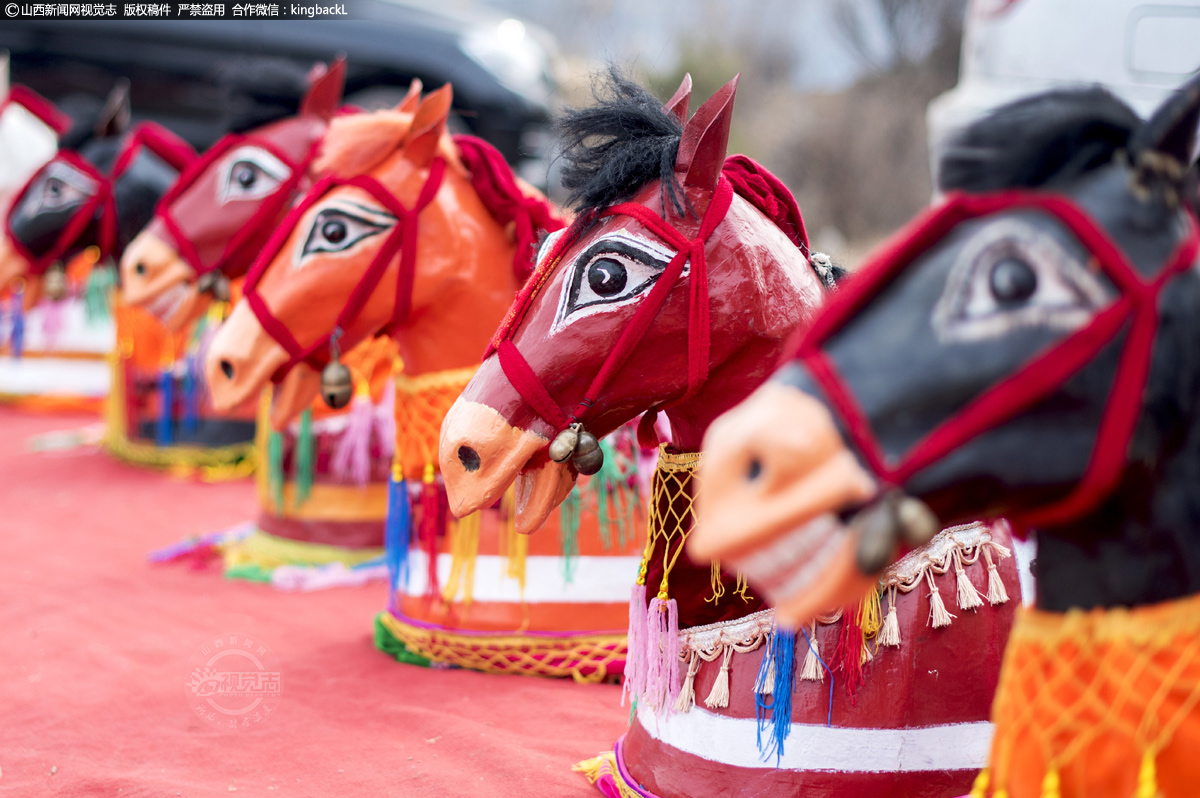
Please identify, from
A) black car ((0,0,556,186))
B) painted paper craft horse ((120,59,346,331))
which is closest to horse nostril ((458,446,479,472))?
painted paper craft horse ((120,59,346,331))

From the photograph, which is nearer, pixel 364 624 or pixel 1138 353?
pixel 1138 353

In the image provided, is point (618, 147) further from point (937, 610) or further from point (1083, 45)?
point (1083, 45)

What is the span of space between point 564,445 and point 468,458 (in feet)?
0.59

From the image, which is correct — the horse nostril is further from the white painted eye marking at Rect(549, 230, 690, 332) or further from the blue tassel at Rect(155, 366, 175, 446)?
the blue tassel at Rect(155, 366, 175, 446)

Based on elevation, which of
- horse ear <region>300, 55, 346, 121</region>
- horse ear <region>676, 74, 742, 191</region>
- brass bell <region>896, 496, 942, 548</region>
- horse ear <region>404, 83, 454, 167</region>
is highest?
horse ear <region>300, 55, 346, 121</region>

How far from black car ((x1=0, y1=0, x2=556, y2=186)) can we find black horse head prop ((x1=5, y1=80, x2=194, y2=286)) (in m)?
3.03

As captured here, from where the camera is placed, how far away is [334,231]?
283 centimetres

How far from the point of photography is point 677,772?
1830 millimetres

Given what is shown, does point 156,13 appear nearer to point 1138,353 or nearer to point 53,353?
point 53,353

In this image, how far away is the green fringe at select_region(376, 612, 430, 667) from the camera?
3.06 meters

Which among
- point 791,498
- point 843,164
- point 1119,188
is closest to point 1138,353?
point 1119,188

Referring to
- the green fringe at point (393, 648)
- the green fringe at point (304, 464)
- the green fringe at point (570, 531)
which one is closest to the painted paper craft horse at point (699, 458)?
the green fringe at point (570, 531)

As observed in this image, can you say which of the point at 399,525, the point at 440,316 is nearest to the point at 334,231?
the point at 440,316

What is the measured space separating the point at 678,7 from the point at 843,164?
2046 centimetres
